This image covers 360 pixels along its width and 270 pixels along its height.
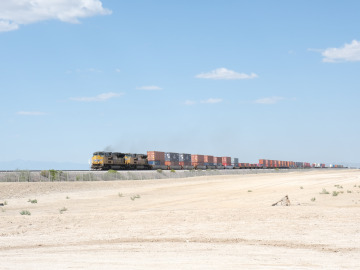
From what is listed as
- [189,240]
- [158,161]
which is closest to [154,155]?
[158,161]

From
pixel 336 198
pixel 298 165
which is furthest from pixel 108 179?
pixel 298 165

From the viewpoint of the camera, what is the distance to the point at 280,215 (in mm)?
18172

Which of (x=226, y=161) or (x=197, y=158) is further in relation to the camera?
(x=226, y=161)

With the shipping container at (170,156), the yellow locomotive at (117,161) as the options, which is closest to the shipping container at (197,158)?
the shipping container at (170,156)

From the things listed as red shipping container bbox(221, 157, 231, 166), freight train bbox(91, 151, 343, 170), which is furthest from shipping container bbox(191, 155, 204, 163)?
red shipping container bbox(221, 157, 231, 166)

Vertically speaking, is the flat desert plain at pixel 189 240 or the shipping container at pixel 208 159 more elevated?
the shipping container at pixel 208 159

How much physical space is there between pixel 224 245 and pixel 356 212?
7935 millimetres

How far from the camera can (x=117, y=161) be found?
7419cm

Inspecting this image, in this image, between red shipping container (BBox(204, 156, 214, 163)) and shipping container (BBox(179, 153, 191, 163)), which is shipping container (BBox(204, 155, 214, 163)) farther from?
shipping container (BBox(179, 153, 191, 163))

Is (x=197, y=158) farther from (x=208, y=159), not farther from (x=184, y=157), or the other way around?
(x=184, y=157)

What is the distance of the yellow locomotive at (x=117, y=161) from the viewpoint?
230 ft

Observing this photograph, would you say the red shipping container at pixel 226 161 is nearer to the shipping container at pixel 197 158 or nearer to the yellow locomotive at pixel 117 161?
the shipping container at pixel 197 158

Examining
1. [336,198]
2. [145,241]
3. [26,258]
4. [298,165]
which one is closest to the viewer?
[26,258]

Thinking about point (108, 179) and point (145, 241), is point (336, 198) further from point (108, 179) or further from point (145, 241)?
point (108, 179)
